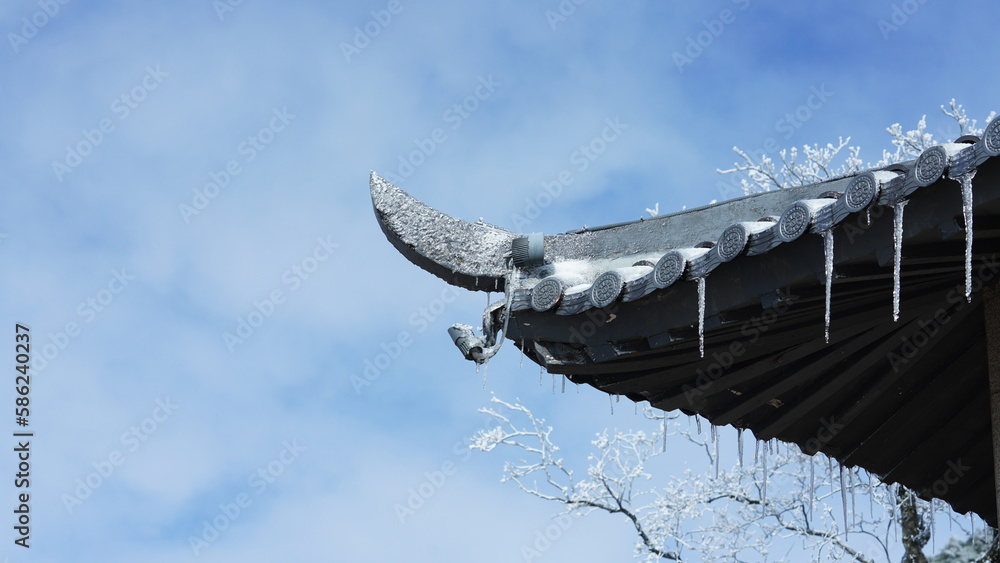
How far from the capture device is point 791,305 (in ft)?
16.2

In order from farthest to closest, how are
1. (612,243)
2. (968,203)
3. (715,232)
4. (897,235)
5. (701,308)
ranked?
(612,243) → (715,232) → (701,308) → (897,235) → (968,203)

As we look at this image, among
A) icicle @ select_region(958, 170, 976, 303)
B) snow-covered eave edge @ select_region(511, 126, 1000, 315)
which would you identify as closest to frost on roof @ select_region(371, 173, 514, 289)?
snow-covered eave edge @ select_region(511, 126, 1000, 315)

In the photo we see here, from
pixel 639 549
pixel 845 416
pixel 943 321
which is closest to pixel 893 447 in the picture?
pixel 845 416

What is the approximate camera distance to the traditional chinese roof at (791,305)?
4.50 metres

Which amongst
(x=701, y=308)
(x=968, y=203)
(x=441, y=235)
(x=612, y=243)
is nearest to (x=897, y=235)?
(x=968, y=203)

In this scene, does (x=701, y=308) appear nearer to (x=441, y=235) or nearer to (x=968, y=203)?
(x=968, y=203)

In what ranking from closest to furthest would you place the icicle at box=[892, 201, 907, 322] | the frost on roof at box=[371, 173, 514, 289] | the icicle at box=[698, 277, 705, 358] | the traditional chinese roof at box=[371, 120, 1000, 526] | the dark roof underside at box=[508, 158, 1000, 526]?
the icicle at box=[892, 201, 907, 322] → the traditional chinese roof at box=[371, 120, 1000, 526] → the dark roof underside at box=[508, 158, 1000, 526] → the icicle at box=[698, 277, 705, 358] → the frost on roof at box=[371, 173, 514, 289]

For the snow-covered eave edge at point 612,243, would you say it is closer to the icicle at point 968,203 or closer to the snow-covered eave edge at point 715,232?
the snow-covered eave edge at point 715,232

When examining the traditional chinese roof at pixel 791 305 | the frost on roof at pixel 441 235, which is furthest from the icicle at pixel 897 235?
the frost on roof at pixel 441 235

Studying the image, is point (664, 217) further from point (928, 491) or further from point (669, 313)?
point (928, 491)

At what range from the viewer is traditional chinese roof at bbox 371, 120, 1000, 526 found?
4496mm

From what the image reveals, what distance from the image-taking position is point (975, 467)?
251 inches

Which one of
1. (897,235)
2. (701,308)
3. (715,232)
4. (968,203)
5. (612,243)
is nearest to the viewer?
(968,203)

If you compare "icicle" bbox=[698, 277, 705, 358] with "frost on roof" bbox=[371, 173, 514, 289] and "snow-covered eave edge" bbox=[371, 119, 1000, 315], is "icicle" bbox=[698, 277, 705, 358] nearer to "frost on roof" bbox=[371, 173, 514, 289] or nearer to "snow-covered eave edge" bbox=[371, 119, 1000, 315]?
"snow-covered eave edge" bbox=[371, 119, 1000, 315]
